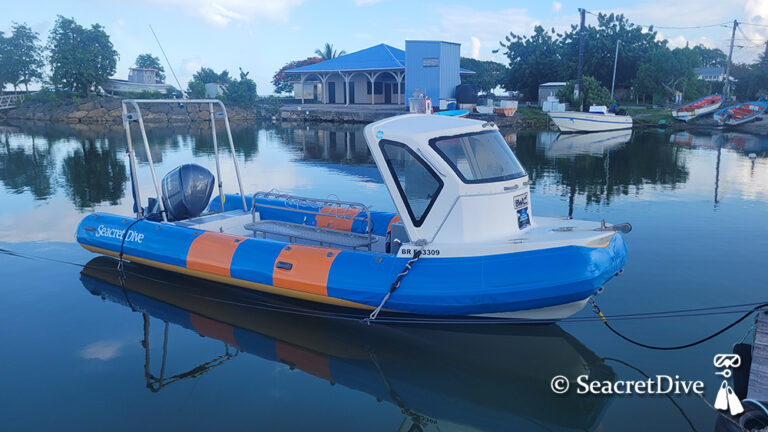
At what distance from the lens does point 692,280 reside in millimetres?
8484

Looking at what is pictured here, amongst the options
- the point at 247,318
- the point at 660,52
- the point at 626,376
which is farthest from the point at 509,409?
the point at 660,52

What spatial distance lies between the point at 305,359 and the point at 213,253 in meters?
2.38

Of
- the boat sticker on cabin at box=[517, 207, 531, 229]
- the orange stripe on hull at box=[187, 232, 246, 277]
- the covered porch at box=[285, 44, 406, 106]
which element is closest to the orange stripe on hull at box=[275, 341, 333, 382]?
the orange stripe on hull at box=[187, 232, 246, 277]

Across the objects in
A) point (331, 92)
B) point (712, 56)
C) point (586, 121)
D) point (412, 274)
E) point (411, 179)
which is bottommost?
point (412, 274)

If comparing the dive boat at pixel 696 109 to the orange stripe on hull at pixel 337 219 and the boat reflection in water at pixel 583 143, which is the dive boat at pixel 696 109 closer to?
the boat reflection in water at pixel 583 143

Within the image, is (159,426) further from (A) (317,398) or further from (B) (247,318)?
(B) (247,318)

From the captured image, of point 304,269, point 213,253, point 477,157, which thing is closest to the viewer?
point 477,157

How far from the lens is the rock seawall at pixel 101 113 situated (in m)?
53.3

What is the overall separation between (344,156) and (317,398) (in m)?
20.3

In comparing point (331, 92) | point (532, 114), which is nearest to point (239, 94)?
point (331, 92)

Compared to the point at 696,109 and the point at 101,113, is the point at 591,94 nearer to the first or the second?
the point at 696,109

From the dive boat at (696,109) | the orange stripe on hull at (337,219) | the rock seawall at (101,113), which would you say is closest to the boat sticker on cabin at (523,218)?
the orange stripe on hull at (337,219)

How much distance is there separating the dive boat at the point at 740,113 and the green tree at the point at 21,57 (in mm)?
71774

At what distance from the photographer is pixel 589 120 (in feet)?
124
